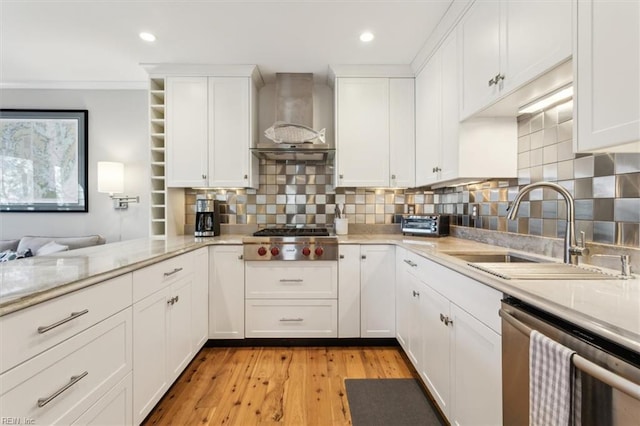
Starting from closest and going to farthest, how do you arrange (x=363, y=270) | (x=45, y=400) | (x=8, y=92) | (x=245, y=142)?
(x=45, y=400)
(x=363, y=270)
(x=245, y=142)
(x=8, y=92)

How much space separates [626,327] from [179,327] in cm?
203

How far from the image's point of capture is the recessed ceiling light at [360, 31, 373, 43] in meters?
2.07

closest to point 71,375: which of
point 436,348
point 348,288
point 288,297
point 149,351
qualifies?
point 149,351

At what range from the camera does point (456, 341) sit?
128 cm

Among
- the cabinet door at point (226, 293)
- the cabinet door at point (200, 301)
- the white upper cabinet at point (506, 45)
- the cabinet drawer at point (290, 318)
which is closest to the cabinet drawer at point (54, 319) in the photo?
the cabinet door at point (200, 301)

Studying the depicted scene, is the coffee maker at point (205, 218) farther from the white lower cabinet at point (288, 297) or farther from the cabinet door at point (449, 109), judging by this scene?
the cabinet door at point (449, 109)

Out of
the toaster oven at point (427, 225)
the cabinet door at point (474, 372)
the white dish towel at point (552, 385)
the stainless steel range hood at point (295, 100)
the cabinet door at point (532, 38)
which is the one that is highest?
the stainless steel range hood at point (295, 100)

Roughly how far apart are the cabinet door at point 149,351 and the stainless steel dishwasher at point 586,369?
5.19 feet

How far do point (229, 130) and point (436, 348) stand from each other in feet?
7.92

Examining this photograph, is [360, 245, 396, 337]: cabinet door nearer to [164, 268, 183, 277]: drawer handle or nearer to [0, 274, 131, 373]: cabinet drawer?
[164, 268, 183, 277]: drawer handle

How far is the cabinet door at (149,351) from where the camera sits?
131 cm

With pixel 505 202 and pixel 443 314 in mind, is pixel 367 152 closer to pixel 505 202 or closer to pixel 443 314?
pixel 505 202

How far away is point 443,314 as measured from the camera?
1.41 metres

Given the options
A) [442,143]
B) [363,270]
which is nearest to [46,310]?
[363,270]
